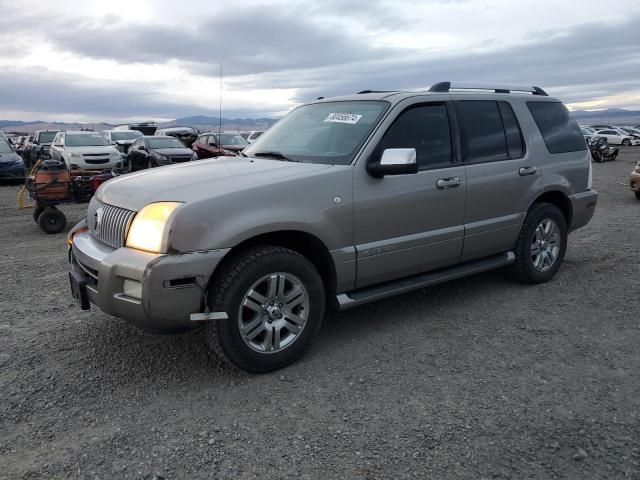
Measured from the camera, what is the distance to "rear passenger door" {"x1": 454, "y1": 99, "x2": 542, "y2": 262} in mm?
4473

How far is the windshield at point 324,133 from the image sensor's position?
155 inches

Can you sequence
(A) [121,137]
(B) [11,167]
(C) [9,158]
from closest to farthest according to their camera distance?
(B) [11,167]
(C) [9,158]
(A) [121,137]

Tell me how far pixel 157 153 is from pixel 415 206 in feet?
46.4

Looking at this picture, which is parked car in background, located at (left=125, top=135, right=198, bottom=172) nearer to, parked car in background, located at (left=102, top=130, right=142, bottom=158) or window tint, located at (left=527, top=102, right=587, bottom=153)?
parked car in background, located at (left=102, top=130, right=142, bottom=158)

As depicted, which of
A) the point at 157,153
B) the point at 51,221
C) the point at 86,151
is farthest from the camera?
the point at 157,153

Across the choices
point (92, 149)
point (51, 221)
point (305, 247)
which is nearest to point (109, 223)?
point (305, 247)

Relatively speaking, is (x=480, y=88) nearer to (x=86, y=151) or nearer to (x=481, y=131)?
(x=481, y=131)

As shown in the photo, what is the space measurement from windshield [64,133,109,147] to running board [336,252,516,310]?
47.9 feet

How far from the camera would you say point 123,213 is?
3.38 m

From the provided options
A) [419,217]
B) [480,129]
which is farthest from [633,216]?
[419,217]

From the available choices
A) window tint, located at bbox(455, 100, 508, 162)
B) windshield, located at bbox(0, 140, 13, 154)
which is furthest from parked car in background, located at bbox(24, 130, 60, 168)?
window tint, located at bbox(455, 100, 508, 162)

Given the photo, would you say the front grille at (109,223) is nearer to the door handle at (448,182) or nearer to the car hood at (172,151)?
the door handle at (448,182)

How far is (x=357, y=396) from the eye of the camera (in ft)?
10.5

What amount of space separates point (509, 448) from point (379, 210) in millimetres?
1781
